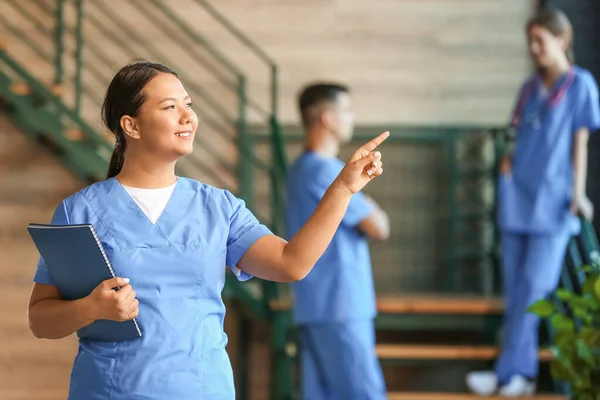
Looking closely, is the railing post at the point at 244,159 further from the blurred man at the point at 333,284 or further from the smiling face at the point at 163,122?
the smiling face at the point at 163,122

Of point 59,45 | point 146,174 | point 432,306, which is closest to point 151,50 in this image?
point 59,45

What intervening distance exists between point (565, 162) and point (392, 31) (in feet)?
6.06

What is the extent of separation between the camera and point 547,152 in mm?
3754

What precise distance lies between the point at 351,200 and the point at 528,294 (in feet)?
3.57

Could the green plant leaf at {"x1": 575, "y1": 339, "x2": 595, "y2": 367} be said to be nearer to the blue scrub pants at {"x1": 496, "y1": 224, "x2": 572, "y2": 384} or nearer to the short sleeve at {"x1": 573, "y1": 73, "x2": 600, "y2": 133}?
the blue scrub pants at {"x1": 496, "y1": 224, "x2": 572, "y2": 384}

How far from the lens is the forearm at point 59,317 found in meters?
1.41

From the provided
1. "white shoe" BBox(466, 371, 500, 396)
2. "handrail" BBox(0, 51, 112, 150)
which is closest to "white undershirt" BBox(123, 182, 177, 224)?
"white shoe" BBox(466, 371, 500, 396)

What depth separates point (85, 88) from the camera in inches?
205

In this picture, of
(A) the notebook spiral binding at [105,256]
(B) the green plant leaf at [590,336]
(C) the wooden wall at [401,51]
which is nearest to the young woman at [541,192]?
(B) the green plant leaf at [590,336]

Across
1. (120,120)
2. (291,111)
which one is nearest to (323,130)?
(120,120)

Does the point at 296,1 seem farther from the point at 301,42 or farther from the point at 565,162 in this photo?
the point at 565,162

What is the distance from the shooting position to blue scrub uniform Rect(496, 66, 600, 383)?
3686 mm

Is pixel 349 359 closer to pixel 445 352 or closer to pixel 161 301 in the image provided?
pixel 445 352

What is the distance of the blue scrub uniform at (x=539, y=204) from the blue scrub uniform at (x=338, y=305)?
3.07ft
